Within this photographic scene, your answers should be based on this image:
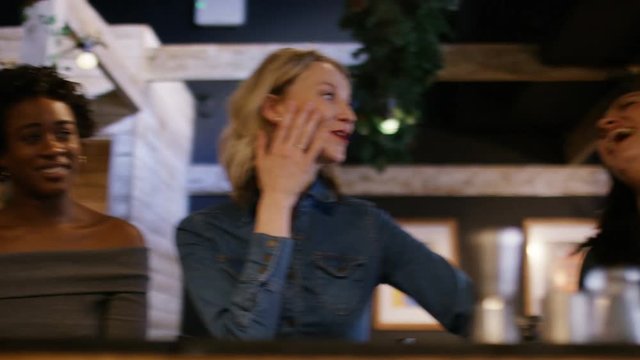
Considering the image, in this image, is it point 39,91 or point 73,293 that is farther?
point 39,91

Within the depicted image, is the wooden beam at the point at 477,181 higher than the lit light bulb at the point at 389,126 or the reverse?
the reverse

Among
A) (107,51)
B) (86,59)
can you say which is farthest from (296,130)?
(107,51)

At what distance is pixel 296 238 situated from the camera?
1.01 metres

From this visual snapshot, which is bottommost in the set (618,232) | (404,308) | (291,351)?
(404,308)

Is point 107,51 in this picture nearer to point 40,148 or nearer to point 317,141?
point 40,148

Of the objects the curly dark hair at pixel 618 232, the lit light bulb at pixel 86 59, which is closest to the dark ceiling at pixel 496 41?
the lit light bulb at pixel 86 59

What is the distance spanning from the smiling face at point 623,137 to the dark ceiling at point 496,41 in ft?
7.81

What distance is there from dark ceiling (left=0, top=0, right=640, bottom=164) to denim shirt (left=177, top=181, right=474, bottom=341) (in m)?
2.77

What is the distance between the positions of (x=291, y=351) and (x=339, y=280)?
408 mm

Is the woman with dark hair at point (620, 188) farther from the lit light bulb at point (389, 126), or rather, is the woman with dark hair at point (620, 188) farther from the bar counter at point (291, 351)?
the lit light bulb at point (389, 126)

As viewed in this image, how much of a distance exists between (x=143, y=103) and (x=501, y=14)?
2075 mm

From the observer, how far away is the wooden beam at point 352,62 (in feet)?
14.1

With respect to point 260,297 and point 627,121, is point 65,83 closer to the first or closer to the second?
point 260,297

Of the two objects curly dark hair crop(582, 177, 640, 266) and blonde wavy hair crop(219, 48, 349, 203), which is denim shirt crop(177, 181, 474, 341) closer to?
blonde wavy hair crop(219, 48, 349, 203)
